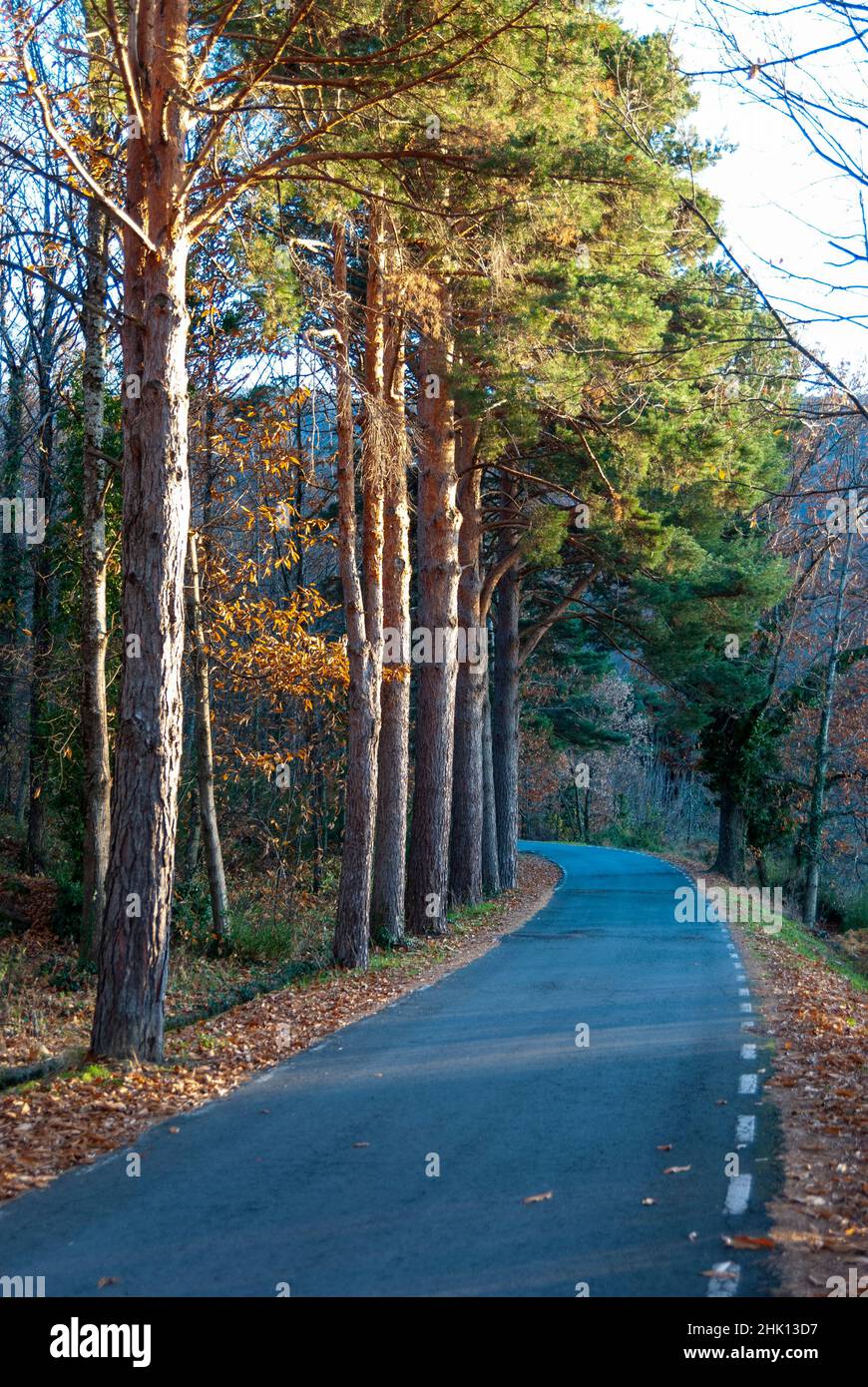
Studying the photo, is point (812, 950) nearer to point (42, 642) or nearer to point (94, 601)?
point (42, 642)

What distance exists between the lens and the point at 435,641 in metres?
21.5

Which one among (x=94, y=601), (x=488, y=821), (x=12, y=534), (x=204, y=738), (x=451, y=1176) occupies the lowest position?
(x=488, y=821)

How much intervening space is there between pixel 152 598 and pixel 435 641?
1126 centimetres

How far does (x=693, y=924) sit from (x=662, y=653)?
7.72 m

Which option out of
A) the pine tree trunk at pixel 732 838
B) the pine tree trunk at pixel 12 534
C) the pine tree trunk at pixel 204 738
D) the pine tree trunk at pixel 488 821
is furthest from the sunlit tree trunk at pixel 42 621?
the pine tree trunk at pixel 732 838

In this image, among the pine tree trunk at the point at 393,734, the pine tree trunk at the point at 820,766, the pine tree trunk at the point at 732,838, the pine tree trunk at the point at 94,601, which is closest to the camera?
the pine tree trunk at the point at 94,601

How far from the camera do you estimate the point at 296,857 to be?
26547 millimetres

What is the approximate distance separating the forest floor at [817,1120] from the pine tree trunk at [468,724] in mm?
7956

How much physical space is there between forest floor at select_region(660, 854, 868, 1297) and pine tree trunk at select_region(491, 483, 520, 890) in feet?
42.1

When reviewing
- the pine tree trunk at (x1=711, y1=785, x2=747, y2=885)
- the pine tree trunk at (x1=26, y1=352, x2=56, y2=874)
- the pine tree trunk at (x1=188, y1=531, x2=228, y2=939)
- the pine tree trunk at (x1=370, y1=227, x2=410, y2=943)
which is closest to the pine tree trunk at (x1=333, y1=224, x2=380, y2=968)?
the pine tree trunk at (x1=370, y1=227, x2=410, y2=943)

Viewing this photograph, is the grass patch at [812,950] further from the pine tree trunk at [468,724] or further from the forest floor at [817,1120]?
the pine tree trunk at [468,724]

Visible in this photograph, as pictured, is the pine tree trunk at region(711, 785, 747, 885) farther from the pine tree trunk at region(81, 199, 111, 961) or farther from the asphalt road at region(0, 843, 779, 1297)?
the pine tree trunk at region(81, 199, 111, 961)

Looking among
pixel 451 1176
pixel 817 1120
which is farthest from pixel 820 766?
pixel 451 1176

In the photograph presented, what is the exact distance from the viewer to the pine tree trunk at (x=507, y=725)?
31312 mm
